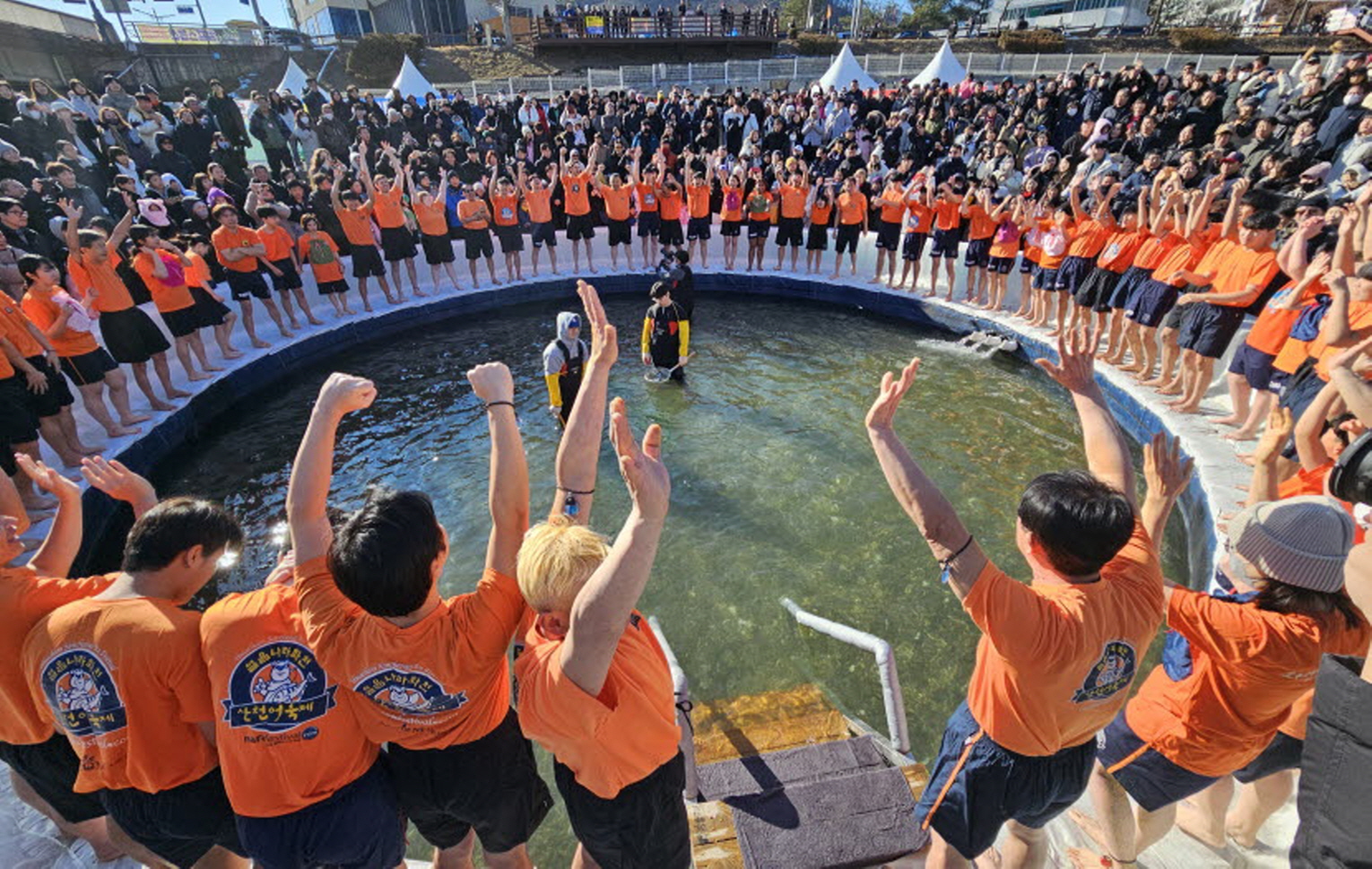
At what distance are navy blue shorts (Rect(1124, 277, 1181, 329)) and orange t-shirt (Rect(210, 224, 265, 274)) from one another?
35.8 feet

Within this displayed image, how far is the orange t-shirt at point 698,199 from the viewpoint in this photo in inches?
479

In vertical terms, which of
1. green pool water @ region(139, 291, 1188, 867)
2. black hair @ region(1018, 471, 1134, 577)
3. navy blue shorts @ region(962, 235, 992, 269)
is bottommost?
green pool water @ region(139, 291, 1188, 867)

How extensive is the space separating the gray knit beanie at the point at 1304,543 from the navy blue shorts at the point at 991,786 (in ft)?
2.65

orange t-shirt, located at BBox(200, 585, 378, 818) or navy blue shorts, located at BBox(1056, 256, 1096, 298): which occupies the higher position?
orange t-shirt, located at BBox(200, 585, 378, 818)

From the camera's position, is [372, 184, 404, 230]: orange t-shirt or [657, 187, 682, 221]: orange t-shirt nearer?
[372, 184, 404, 230]: orange t-shirt

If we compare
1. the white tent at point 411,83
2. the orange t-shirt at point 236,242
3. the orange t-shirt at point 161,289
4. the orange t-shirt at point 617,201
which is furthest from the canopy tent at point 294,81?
the orange t-shirt at point 161,289

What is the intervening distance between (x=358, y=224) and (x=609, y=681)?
10360mm

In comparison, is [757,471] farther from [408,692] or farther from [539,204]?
[539,204]

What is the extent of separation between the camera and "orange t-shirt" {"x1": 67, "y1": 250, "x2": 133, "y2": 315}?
6434 millimetres

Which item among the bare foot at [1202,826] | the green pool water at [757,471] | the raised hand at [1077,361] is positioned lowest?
the green pool water at [757,471]

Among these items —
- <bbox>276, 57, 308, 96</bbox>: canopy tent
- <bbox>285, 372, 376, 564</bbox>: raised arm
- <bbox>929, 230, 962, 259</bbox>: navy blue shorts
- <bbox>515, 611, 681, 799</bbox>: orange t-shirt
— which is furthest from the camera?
<bbox>276, 57, 308, 96</bbox>: canopy tent

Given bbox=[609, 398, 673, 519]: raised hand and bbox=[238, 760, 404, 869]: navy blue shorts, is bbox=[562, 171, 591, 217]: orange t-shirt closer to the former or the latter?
bbox=[238, 760, 404, 869]: navy blue shorts

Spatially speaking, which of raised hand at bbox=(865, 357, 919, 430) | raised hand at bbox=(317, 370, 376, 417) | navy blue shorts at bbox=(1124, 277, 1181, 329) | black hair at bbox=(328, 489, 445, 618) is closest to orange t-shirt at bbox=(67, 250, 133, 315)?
raised hand at bbox=(317, 370, 376, 417)

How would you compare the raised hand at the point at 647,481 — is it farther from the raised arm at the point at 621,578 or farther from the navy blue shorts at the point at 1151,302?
the navy blue shorts at the point at 1151,302
